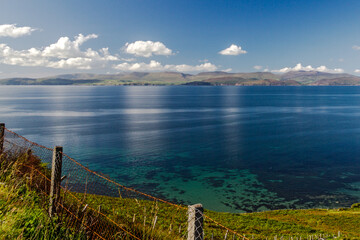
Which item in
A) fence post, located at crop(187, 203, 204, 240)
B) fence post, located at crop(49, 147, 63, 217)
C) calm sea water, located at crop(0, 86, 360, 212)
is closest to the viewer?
fence post, located at crop(187, 203, 204, 240)

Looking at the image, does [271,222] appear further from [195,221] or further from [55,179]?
[195,221]

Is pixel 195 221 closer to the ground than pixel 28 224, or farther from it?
farther from it

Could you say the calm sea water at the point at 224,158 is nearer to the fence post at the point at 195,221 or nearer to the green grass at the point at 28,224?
the green grass at the point at 28,224

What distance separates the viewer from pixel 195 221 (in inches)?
243

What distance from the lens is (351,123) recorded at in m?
107

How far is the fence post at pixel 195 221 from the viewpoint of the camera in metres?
6.11

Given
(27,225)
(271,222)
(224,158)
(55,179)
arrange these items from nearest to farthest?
(27,225), (55,179), (271,222), (224,158)

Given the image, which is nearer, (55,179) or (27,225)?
(27,225)

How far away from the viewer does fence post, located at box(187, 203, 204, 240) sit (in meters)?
6.11

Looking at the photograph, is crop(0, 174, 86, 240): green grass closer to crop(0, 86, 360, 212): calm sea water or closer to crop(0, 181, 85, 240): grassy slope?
crop(0, 181, 85, 240): grassy slope

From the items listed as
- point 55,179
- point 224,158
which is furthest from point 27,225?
point 224,158

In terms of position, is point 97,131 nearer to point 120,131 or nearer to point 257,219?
point 120,131

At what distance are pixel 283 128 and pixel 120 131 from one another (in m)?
55.4

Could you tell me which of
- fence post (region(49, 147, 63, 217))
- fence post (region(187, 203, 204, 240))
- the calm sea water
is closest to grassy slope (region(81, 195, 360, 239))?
the calm sea water
